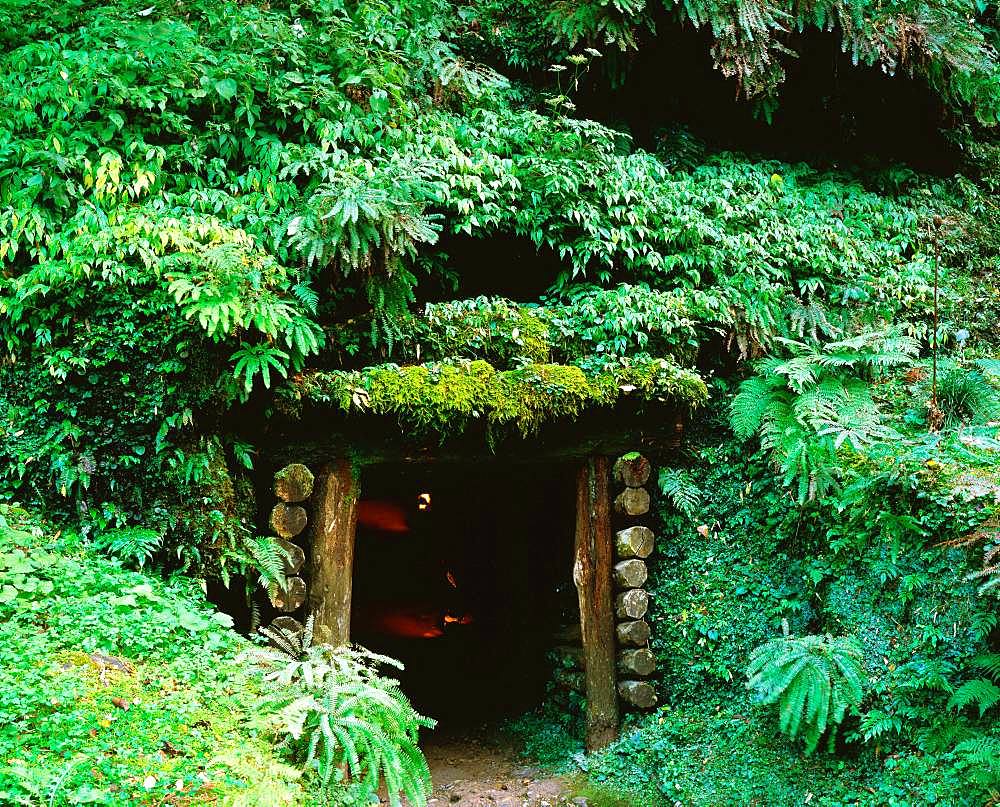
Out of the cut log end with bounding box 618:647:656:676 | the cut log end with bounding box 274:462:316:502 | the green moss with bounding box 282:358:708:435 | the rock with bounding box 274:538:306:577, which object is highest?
the green moss with bounding box 282:358:708:435

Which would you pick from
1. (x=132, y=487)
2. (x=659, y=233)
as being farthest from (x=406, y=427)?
(x=659, y=233)

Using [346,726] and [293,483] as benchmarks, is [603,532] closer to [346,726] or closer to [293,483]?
[293,483]

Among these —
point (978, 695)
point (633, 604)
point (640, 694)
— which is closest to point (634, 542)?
point (633, 604)

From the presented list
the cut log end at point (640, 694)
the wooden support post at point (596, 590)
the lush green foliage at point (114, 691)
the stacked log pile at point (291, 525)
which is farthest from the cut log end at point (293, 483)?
the cut log end at point (640, 694)

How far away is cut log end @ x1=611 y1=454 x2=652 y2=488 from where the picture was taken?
7.79 m

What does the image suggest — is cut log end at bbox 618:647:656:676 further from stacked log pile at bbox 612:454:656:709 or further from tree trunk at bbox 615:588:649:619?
tree trunk at bbox 615:588:649:619

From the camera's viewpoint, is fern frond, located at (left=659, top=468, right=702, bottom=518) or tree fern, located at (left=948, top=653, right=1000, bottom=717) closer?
tree fern, located at (left=948, top=653, right=1000, bottom=717)

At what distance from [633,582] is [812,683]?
2269 mm

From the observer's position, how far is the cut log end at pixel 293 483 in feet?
21.1

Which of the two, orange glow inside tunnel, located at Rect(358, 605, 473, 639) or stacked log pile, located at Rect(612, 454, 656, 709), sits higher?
stacked log pile, located at Rect(612, 454, 656, 709)

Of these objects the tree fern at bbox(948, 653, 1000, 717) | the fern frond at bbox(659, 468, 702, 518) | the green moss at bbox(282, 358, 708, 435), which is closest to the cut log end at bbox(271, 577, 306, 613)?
the green moss at bbox(282, 358, 708, 435)

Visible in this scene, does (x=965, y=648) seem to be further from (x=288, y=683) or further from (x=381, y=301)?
(x=381, y=301)

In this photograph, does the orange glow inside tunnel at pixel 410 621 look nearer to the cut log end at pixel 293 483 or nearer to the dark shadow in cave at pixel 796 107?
the cut log end at pixel 293 483

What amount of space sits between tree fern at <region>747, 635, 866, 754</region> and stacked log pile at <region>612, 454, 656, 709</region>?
1740 millimetres
